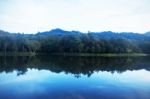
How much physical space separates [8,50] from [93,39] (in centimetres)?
3154

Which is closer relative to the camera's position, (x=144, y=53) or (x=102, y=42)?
(x=102, y=42)

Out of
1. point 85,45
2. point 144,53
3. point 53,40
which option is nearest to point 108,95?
point 85,45

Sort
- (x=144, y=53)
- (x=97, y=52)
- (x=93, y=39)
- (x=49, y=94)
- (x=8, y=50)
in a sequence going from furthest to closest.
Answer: (x=144, y=53) → (x=93, y=39) → (x=97, y=52) → (x=8, y=50) → (x=49, y=94)

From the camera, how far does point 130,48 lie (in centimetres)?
9250

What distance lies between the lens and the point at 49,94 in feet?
56.7

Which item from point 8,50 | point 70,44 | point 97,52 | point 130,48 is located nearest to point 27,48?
point 8,50

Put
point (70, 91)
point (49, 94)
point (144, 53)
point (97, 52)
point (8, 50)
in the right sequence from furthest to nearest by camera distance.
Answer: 1. point (144, 53)
2. point (97, 52)
3. point (8, 50)
4. point (70, 91)
5. point (49, 94)

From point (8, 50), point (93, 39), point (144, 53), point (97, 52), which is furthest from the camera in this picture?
point (144, 53)

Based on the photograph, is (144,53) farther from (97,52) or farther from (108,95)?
(108,95)

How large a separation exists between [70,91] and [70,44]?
2706 inches

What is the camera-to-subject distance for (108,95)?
17562 mm

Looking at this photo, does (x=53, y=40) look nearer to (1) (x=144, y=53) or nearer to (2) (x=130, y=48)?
(2) (x=130, y=48)

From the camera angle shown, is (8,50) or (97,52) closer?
(8,50)

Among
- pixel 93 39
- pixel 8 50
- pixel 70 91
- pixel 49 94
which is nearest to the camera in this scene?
pixel 49 94
